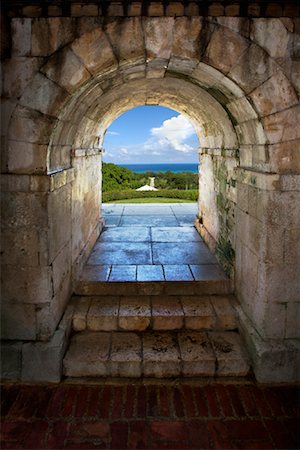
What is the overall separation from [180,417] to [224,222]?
288 centimetres

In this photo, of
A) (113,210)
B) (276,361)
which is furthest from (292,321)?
(113,210)

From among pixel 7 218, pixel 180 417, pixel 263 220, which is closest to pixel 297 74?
pixel 263 220

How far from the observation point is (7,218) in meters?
3.66

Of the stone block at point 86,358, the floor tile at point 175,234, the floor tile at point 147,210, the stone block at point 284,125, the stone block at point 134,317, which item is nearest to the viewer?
the stone block at point 284,125

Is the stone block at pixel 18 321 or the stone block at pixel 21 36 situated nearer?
the stone block at pixel 21 36

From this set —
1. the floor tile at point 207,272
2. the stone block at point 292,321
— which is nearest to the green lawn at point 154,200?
the floor tile at point 207,272

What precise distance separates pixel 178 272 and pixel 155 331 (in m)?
1.09

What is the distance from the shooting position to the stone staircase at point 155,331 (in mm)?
3906

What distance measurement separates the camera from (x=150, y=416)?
3.36 metres

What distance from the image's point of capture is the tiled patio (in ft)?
17.1

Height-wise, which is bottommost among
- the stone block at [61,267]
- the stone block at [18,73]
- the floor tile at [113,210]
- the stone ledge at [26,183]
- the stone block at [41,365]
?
the stone block at [41,365]

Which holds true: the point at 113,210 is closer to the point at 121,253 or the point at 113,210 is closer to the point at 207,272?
the point at 121,253

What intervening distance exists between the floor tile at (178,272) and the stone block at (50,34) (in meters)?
3.04

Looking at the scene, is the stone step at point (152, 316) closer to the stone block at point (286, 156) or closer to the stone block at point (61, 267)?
the stone block at point (61, 267)
